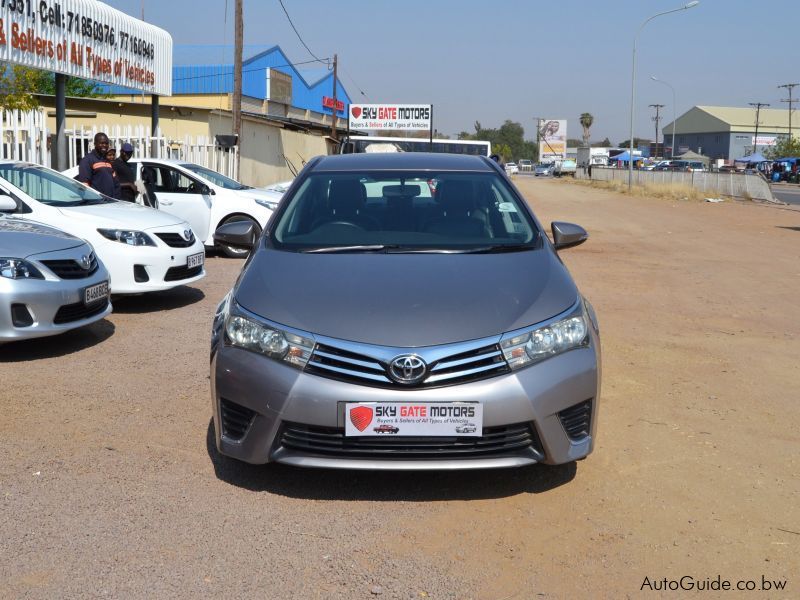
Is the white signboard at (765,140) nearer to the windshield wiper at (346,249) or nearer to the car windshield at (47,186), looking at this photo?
the car windshield at (47,186)

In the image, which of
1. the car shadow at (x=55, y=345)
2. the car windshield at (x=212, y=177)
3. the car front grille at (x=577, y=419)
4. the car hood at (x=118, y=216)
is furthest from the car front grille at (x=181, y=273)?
the car front grille at (x=577, y=419)

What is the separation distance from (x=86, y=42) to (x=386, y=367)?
47.2ft

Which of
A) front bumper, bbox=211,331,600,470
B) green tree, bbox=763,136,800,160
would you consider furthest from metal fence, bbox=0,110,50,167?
green tree, bbox=763,136,800,160

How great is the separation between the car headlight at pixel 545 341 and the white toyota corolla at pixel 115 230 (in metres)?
5.65

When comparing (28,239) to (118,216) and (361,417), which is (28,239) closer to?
(118,216)

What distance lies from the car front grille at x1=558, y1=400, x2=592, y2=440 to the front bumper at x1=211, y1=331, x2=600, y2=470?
0.03ft

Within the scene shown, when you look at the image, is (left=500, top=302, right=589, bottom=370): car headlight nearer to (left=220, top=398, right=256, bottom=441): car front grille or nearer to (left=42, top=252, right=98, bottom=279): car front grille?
(left=220, top=398, right=256, bottom=441): car front grille

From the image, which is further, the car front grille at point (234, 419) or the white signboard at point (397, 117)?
the white signboard at point (397, 117)

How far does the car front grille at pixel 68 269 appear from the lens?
22.5 feet

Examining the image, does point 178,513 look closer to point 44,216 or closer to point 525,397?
point 525,397

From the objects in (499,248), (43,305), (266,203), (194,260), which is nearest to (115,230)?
(194,260)

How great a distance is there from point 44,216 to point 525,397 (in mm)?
6370

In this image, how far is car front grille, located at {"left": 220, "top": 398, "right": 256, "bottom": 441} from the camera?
4.03 metres

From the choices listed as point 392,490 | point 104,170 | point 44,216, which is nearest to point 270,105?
point 104,170
